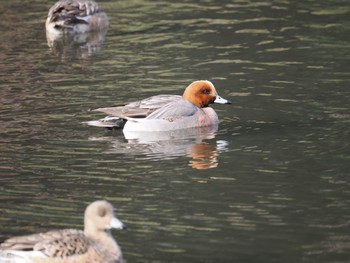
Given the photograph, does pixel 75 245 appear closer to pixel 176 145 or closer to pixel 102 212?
pixel 102 212

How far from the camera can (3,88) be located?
634 inches

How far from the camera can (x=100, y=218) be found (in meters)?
8.84

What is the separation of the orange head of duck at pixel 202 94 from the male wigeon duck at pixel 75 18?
19.8ft

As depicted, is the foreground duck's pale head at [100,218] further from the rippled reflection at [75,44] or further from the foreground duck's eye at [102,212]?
the rippled reflection at [75,44]

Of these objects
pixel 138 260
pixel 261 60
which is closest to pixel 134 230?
pixel 138 260

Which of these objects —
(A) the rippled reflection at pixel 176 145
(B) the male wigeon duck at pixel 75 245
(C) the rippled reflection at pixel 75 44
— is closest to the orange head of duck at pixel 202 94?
(A) the rippled reflection at pixel 176 145

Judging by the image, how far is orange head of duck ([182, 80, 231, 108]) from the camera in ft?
48.2

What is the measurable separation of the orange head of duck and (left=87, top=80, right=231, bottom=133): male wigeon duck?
0.03 meters

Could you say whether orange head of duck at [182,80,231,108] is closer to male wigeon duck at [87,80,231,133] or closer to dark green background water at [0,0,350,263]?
male wigeon duck at [87,80,231,133]

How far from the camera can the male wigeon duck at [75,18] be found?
20328mm

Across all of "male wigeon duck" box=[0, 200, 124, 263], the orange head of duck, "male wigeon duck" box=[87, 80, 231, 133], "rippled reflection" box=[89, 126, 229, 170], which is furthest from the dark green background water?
"male wigeon duck" box=[0, 200, 124, 263]

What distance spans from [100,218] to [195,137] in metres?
5.26

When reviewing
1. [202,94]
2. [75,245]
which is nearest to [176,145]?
[202,94]

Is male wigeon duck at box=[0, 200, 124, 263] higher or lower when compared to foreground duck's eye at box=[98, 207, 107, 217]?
lower
